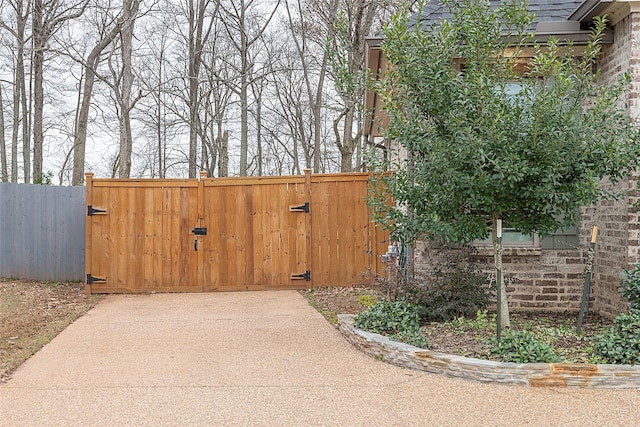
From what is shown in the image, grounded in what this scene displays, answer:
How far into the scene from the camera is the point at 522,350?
5.21m

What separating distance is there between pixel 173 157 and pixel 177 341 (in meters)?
24.2

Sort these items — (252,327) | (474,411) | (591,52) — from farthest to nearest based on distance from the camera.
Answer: (252,327) → (591,52) → (474,411)

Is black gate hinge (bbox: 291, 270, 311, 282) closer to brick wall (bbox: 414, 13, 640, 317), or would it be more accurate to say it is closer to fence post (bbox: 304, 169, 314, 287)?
fence post (bbox: 304, 169, 314, 287)

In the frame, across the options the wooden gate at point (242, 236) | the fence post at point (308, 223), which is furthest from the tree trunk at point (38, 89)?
the fence post at point (308, 223)

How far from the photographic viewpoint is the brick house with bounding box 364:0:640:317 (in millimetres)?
6871

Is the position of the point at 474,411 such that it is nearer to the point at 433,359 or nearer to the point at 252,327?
the point at 433,359

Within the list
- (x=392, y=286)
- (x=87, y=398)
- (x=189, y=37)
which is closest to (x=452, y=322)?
(x=392, y=286)

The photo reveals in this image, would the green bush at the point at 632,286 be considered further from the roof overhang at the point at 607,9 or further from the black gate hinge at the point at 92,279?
the black gate hinge at the point at 92,279

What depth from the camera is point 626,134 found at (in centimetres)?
589

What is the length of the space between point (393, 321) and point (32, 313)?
5111 mm

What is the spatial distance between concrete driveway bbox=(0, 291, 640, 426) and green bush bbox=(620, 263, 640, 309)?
5.73 ft

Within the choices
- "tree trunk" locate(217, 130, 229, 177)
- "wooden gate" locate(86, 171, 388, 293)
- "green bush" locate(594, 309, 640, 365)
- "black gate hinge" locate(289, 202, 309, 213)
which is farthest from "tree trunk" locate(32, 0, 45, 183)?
"green bush" locate(594, 309, 640, 365)

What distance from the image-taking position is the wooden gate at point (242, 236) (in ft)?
34.6

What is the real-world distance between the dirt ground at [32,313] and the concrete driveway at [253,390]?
205 millimetres
